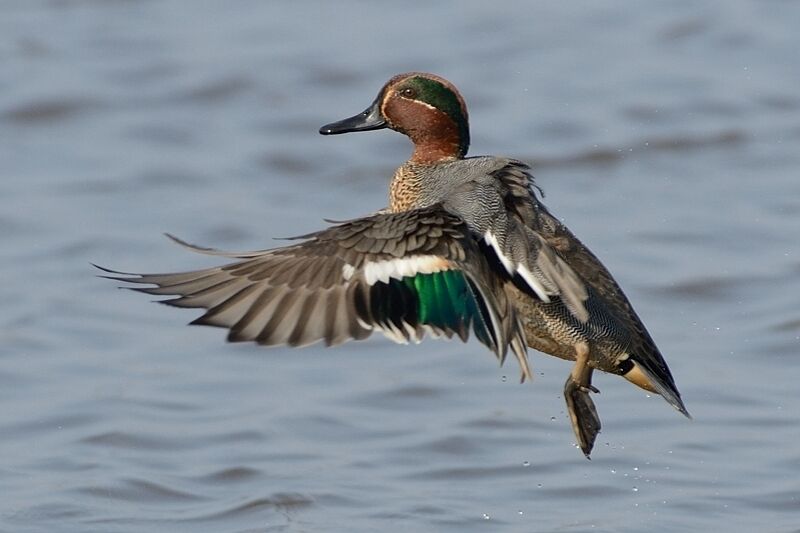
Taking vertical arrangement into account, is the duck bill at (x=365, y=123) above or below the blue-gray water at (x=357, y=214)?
above

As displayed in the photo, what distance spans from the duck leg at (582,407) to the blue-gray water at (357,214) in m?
0.83

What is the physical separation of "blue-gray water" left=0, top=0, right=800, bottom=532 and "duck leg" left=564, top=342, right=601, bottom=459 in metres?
0.83

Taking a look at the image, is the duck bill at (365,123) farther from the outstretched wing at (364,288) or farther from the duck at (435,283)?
the outstretched wing at (364,288)

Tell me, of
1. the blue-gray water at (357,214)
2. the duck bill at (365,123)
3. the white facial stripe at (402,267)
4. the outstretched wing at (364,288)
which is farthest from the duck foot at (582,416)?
the duck bill at (365,123)

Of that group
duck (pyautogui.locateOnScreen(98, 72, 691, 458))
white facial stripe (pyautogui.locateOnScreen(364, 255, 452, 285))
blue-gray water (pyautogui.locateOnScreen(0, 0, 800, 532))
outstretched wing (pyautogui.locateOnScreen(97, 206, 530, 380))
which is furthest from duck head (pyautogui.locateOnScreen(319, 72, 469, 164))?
blue-gray water (pyautogui.locateOnScreen(0, 0, 800, 532))

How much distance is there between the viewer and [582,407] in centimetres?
530

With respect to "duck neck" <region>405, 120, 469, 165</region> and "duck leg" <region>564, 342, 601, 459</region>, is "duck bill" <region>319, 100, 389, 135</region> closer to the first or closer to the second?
"duck neck" <region>405, 120, 469, 165</region>

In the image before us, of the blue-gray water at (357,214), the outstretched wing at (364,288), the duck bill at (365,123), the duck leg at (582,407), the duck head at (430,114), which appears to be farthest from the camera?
the blue-gray water at (357,214)

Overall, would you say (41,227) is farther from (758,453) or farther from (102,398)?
(758,453)

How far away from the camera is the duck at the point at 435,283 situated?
4859 millimetres

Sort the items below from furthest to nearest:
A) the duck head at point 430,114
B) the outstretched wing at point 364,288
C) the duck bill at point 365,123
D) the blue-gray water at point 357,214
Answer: the blue-gray water at point 357,214 → the duck bill at point 365,123 → the duck head at point 430,114 → the outstretched wing at point 364,288

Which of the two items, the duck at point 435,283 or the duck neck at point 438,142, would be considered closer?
the duck at point 435,283

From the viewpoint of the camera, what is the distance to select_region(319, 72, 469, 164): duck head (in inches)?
224

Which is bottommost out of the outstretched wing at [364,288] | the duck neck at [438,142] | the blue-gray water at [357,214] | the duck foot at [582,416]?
the blue-gray water at [357,214]
